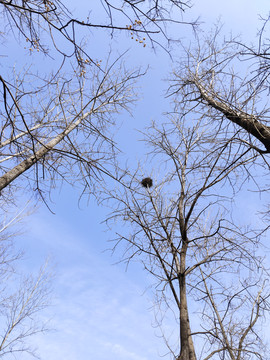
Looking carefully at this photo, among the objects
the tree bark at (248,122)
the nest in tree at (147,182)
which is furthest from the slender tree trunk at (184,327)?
the tree bark at (248,122)

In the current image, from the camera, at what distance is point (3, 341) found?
10914mm

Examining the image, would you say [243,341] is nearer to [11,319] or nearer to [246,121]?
[246,121]

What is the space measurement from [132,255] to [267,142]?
9.58 feet

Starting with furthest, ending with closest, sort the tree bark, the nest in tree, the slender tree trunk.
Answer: the nest in tree, the slender tree trunk, the tree bark

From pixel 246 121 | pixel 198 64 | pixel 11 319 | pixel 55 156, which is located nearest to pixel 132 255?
pixel 55 156

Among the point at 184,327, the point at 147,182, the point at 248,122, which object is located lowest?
the point at 184,327

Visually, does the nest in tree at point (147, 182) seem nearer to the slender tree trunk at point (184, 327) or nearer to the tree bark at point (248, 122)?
the slender tree trunk at point (184, 327)

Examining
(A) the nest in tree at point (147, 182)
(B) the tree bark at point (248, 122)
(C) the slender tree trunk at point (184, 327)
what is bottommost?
(C) the slender tree trunk at point (184, 327)

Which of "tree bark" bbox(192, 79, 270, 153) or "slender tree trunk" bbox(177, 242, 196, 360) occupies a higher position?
"tree bark" bbox(192, 79, 270, 153)

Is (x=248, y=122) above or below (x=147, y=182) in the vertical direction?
below

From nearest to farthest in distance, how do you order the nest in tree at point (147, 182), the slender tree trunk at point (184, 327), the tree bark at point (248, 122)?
the tree bark at point (248, 122), the slender tree trunk at point (184, 327), the nest in tree at point (147, 182)

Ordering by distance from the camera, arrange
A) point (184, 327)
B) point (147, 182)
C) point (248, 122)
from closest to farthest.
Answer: point (248, 122) < point (184, 327) < point (147, 182)

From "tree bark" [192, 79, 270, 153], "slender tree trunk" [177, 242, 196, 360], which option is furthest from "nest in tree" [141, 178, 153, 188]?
"tree bark" [192, 79, 270, 153]

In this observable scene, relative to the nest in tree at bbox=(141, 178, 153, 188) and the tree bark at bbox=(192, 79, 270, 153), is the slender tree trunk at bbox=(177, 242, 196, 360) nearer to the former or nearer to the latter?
the nest in tree at bbox=(141, 178, 153, 188)
